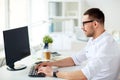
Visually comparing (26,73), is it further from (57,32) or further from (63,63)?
(57,32)

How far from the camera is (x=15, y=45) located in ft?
7.12

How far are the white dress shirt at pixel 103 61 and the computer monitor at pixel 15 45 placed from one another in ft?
2.20

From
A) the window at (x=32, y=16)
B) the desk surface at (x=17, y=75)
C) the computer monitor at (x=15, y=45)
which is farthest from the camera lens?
the window at (x=32, y=16)

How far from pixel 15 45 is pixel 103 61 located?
2.73 feet

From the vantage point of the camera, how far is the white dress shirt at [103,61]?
1832mm

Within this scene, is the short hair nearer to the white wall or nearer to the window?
the window

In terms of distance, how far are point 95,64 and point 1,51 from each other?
1.83 metres

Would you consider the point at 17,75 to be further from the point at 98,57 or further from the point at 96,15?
the point at 96,15

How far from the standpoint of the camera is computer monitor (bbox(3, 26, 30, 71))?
6.70ft

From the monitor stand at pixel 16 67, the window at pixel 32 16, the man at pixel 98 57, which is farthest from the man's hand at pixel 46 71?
the window at pixel 32 16

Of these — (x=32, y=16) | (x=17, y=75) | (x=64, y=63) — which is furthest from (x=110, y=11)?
(x=17, y=75)

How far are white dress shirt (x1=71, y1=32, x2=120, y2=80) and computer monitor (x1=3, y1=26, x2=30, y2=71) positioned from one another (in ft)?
2.20

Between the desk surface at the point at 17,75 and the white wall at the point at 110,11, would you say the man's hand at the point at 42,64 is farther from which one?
the white wall at the point at 110,11

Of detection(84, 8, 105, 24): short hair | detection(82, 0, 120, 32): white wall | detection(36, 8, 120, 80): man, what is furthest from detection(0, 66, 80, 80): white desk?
detection(82, 0, 120, 32): white wall
